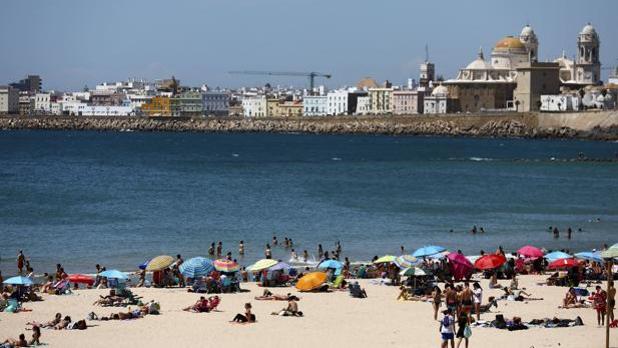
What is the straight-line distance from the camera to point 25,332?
1958cm

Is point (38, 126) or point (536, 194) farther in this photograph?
point (38, 126)

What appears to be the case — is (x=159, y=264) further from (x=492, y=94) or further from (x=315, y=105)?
(x=315, y=105)

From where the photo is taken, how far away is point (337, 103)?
591 feet

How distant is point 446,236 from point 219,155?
60.5 m

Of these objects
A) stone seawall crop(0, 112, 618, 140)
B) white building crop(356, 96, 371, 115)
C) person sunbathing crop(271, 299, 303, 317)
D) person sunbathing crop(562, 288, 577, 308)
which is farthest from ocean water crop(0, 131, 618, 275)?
white building crop(356, 96, 371, 115)

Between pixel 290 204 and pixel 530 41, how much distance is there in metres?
119

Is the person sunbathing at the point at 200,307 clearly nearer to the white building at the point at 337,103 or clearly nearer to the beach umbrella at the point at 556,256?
the beach umbrella at the point at 556,256

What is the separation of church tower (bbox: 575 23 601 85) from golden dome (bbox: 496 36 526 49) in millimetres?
7373

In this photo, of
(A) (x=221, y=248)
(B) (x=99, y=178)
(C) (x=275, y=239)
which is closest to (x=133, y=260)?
(A) (x=221, y=248)

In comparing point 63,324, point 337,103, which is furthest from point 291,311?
point 337,103

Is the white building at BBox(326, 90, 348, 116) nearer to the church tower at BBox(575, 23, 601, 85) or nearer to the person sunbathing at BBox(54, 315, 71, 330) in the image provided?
the church tower at BBox(575, 23, 601, 85)

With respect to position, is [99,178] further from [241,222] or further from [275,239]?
[275,239]

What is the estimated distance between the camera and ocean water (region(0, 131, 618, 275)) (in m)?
33.8

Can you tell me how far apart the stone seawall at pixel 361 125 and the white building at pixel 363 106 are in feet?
41.3
